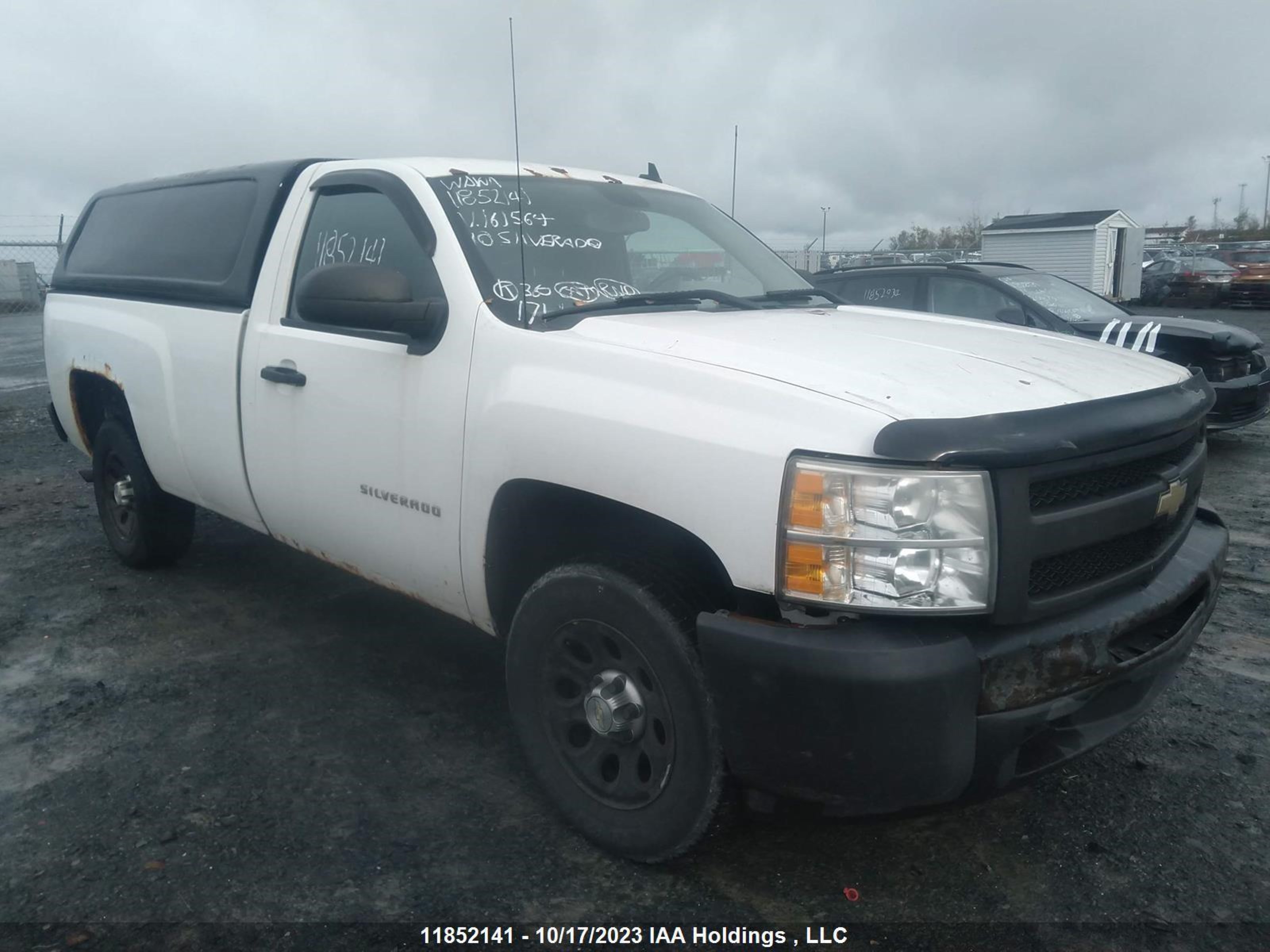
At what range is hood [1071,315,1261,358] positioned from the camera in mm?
7355

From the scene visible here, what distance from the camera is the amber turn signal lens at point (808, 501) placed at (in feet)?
6.81

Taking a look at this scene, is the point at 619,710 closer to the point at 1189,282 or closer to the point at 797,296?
the point at 797,296

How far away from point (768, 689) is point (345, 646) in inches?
98.6

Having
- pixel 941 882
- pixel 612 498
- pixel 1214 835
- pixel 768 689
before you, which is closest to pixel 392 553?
pixel 612 498

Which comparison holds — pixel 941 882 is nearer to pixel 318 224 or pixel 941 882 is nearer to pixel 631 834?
pixel 631 834

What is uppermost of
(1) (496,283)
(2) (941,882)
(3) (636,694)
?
(1) (496,283)

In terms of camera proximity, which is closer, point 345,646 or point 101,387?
point 345,646

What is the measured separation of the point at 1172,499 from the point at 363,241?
8.51 feet

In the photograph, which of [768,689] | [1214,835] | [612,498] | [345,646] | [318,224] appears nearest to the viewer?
[768,689]

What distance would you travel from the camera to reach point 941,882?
259 centimetres

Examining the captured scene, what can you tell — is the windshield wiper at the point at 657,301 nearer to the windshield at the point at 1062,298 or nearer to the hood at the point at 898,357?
the hood at the point at 898,357

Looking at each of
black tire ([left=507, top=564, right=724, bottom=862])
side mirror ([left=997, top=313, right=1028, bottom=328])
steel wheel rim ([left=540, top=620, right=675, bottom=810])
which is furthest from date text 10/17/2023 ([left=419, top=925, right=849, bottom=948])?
side mirror ([left=997, top=313, right=1028, bottom=328])

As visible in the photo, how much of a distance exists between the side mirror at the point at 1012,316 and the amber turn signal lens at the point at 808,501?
→ 18.4 ft

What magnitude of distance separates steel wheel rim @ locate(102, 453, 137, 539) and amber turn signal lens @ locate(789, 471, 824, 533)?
3881mm
